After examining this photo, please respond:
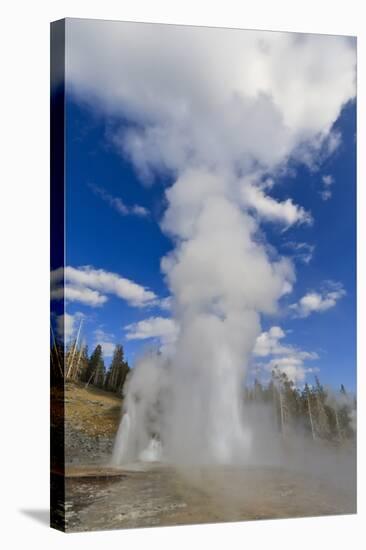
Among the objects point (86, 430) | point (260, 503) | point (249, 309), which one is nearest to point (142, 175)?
point (249, 309)

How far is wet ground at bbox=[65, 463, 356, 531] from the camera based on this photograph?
42.5 feet

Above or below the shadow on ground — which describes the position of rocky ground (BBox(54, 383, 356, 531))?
above

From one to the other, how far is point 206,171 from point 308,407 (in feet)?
10.3

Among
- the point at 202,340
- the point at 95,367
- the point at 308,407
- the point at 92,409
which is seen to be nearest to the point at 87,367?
the point at 95,367

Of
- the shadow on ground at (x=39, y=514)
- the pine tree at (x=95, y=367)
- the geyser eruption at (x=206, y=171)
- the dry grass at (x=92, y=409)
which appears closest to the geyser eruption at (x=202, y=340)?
Answer: the geyser eruption at (x=206, y=171)

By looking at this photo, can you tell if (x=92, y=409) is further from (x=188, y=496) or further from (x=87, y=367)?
(x=188, y=496)

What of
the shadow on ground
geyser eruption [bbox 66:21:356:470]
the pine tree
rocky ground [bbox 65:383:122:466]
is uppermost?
geyser eruption [bbox 66:21:356:470]

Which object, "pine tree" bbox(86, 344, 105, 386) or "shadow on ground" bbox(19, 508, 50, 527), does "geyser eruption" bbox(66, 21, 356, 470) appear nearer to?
"pine tree" bbox(86, 344, 105, 386)

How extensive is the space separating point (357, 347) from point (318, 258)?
1322mm

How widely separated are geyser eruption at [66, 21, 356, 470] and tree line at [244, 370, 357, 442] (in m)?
0.43

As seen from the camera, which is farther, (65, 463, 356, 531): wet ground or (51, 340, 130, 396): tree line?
(51, 340, 130, 396): tree line

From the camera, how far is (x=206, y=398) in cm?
1359

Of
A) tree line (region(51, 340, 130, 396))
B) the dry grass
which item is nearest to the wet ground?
the dry grass

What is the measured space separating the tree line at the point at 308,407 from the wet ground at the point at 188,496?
0.58m
